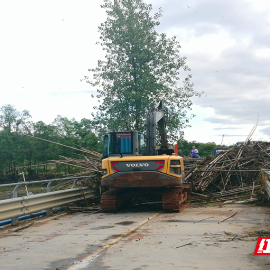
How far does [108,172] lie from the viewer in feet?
45.5

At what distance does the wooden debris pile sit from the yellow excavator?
122 inches

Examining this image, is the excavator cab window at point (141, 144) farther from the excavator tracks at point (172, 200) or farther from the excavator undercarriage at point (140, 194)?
the excavator tracks at point (172, 200)

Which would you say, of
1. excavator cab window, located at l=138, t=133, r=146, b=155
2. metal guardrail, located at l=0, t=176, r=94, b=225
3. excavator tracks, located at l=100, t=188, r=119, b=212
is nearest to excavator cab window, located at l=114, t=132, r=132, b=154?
excavator cab window, located at l=138, t=133, r=146, b=155

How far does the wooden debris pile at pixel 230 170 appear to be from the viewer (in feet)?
57.4

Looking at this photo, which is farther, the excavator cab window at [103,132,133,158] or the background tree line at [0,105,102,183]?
the background tree line at [0,105,102,183]

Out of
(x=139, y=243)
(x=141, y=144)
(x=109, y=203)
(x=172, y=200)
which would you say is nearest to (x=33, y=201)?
(x=109, y=203)

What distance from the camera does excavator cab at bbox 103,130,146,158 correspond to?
14.8m

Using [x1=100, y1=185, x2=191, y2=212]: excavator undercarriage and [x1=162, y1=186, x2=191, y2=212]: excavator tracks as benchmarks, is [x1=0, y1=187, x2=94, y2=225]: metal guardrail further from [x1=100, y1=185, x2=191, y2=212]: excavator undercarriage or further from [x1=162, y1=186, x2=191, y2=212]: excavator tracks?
[x1=162, y1=186, x2=191, y2=212]: excavator tracks

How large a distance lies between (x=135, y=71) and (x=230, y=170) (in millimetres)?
19429

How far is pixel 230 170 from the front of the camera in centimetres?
1747

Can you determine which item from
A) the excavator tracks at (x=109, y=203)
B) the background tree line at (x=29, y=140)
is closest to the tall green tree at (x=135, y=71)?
the background tree line at (x=29, y=140)

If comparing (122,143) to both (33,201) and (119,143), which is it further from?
(33,201)

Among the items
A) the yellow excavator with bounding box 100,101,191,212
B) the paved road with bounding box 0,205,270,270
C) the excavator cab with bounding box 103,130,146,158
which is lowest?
the paved road with bounding box 0,205,270,270

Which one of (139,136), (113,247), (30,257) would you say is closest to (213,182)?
(139,136)
